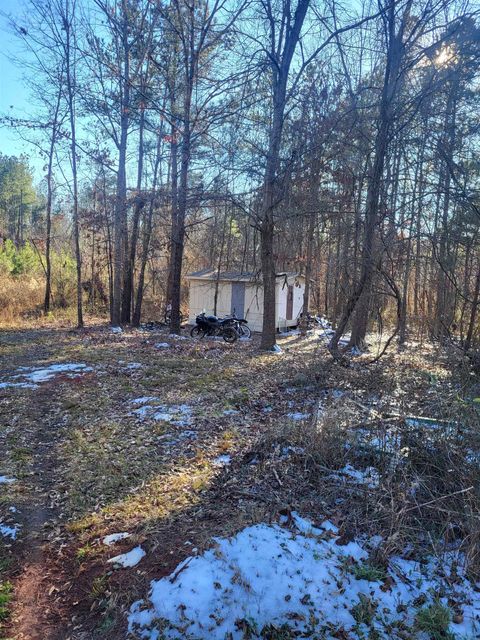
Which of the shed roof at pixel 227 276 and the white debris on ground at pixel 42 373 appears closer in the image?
the white debris on ground at pixel 42 373

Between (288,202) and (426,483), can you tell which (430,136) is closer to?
(288,202)

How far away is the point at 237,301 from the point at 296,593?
17.2 meters

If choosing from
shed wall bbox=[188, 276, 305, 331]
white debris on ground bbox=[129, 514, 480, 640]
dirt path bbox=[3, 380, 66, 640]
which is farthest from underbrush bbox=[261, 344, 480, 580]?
shed wall bbox=[188, 276, 305, 331]

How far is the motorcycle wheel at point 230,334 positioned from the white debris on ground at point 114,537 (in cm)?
1122

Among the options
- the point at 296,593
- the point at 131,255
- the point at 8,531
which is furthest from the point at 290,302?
the point at 296,593

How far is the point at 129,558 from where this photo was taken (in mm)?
2801

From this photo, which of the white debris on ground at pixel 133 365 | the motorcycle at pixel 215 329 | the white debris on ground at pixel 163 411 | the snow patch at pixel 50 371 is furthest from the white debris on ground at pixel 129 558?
the motorcycle at pixel 215 329

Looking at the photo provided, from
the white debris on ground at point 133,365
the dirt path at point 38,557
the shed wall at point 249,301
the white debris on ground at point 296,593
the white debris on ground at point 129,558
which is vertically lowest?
the dirt path at point 38,557

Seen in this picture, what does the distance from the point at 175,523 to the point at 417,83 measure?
31.7 feet

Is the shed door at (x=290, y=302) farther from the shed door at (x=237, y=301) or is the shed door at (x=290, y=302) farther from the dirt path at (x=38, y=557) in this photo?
the dirt path at (x=38, y=557)

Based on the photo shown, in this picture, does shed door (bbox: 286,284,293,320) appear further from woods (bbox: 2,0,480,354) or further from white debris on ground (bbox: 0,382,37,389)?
Answer: white debris on ground (bbox: 0,382,37,389)

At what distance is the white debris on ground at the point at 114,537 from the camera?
301 centimetres

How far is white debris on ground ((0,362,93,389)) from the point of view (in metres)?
7.14

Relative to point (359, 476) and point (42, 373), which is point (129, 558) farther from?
point (42, 373)
